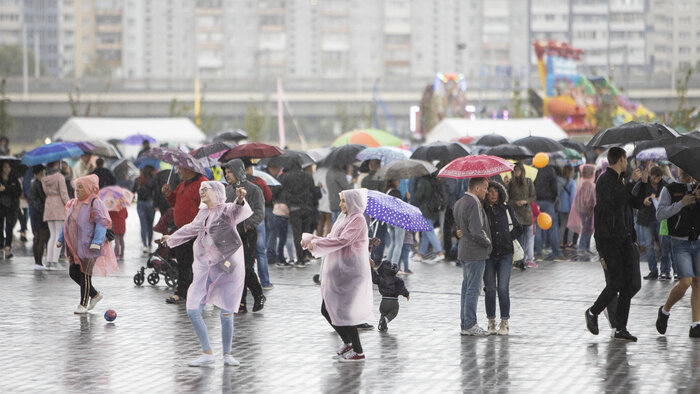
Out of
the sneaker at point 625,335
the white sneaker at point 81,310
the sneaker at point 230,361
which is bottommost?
the white sneaker at point 81,310

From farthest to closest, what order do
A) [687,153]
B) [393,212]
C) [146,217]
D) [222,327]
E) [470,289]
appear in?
1. [146,217]
2. [393,212]
3. [470,289]
4. [687,153]
5. [222,327]

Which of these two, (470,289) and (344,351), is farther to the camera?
(470,289)

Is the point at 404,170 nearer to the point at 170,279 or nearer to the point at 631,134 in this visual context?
the point at 170,279

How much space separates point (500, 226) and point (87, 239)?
444 cm

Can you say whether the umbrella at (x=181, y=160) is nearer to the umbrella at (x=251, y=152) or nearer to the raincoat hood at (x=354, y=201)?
the raincoat hood at (x=354, y=201)

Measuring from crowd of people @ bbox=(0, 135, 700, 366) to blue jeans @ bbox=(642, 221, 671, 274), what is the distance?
2cm

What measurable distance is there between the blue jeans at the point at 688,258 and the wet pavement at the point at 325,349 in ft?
2.10

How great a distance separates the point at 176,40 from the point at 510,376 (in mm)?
135160

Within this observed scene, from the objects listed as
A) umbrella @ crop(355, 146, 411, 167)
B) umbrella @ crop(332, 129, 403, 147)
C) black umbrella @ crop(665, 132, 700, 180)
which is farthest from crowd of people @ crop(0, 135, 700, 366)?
umbrella @ crop(332, 129, 403, 147)

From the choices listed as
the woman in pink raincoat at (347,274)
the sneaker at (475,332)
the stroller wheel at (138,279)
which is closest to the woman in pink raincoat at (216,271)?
the woman in pink raincoat at (347,274)

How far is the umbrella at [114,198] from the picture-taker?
1831cm

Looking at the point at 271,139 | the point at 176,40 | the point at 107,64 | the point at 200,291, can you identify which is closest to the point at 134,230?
the point at 200,291

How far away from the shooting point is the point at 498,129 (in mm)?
37562

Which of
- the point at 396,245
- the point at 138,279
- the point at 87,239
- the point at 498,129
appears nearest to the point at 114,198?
the point at 138,279
